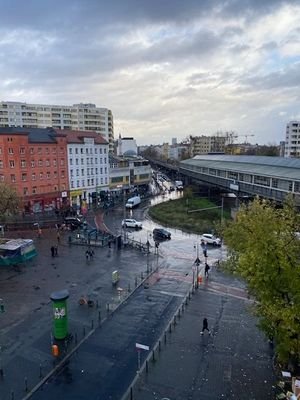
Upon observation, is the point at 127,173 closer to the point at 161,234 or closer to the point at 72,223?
the point at 72,223

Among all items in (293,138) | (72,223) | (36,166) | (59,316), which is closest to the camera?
(59,316)

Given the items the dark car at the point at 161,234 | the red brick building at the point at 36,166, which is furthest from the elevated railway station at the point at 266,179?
the red brick building at the point at 36,166

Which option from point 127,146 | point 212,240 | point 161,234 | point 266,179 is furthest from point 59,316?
point 127,146

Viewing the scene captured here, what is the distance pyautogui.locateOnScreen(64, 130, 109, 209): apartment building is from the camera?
226ft

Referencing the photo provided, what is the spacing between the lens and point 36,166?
6156 cm

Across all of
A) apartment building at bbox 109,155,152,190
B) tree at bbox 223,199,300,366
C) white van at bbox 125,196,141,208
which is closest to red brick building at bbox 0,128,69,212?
white van at bbox 125,196,141,208

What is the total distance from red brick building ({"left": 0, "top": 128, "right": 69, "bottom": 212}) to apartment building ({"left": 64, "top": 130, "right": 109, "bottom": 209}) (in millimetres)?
1856

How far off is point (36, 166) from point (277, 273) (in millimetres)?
55140

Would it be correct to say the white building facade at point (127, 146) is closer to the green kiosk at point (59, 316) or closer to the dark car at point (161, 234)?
the dark car at point (161, 234)

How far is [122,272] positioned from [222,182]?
3862 cm

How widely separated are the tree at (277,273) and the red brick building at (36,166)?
49.2 meters

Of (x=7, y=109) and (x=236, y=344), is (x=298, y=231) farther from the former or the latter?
(x=7, y=109)

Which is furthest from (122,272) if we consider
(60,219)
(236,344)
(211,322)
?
(60,219)

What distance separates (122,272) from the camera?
30938 millimetres
